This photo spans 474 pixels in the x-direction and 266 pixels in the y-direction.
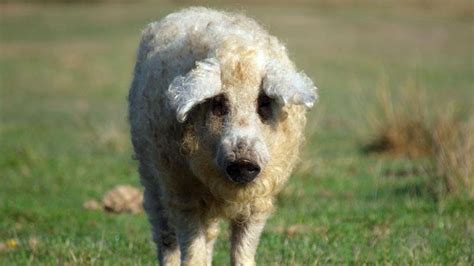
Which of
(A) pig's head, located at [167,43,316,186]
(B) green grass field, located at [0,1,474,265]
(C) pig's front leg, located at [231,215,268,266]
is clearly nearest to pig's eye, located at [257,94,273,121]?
(A) pig's head, located at [167,43,316,186]

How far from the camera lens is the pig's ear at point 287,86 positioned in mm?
6965

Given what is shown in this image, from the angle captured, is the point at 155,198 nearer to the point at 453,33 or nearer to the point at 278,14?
the point at 453,33

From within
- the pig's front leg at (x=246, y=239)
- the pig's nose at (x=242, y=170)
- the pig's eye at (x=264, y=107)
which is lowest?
the pig's front leg at (x=246, y=239)

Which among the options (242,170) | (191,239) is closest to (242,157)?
(242,170)

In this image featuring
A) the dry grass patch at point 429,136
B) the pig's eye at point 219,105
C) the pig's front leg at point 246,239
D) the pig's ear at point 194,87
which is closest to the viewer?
the pig's ear at point 194,87

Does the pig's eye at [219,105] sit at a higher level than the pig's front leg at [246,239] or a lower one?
higher

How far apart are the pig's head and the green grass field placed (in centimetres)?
202

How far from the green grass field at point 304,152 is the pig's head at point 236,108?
2.02 m

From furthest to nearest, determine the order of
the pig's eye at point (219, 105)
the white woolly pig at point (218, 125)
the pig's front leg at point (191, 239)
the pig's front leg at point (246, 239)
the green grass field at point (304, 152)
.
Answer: the green grass field at point (304, 152) → the pig's front leg at point (246, 239) → the pig's front leg at point (191, 239) → the pig's eye at point (219, 105) → the white woolly pig at point (218, 125)

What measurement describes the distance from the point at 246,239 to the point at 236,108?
4.24 feet

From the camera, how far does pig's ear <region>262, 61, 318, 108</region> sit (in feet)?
22.9

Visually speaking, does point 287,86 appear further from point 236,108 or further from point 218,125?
point 218,125

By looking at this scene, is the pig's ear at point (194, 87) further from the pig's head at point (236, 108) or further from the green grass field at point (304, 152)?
the green grass field at point (304, 152)

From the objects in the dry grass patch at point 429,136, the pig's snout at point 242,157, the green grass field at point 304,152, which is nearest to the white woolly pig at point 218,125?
the pig's snout at point 242,157
